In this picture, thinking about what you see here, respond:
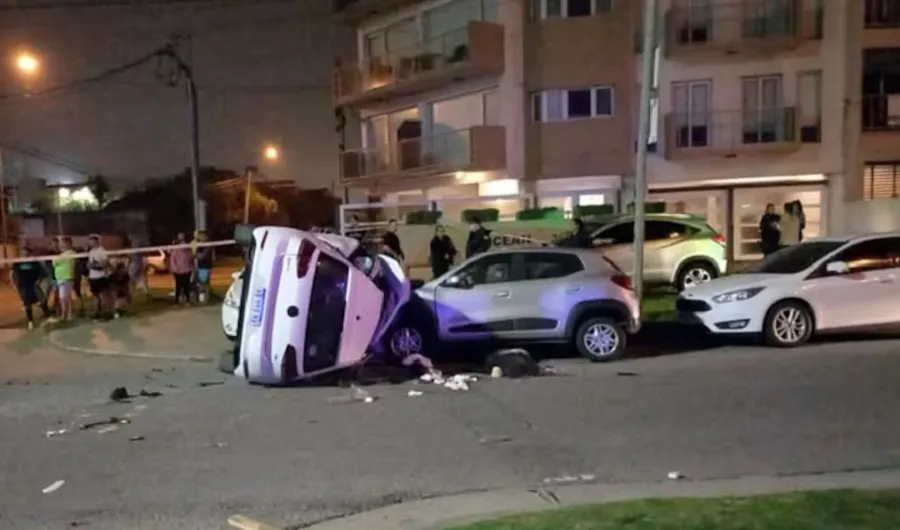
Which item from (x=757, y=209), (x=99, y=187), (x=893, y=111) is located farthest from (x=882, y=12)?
(x=99, y=187)

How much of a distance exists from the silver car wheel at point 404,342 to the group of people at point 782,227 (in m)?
10.6

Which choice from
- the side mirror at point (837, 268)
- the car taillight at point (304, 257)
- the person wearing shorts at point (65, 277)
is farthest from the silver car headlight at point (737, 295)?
the person wearing shorts at point (65, 277)

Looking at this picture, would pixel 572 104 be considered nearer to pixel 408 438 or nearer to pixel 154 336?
pixel 154 336

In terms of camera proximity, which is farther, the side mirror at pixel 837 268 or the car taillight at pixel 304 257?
the side mirror at pixel 837 268

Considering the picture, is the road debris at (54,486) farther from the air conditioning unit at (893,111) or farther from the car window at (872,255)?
the air conditioning unit at (893,111)

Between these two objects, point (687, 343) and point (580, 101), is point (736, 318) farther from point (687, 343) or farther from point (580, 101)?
point (580, 101)

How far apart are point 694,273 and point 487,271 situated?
23.1ft

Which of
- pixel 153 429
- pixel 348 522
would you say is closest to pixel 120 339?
pixel 153 429

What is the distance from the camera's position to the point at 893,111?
27.4 meters

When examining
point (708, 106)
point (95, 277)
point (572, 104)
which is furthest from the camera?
point (572, 104)

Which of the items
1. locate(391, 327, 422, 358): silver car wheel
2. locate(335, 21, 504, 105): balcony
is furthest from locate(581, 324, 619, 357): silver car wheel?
locate(335, 21, 504, 105): balcony

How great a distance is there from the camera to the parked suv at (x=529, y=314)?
42.3 feet

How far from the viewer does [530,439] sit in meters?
8.41

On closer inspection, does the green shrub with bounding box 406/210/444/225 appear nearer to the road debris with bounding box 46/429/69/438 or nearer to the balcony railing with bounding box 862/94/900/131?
the balcony railing with bounding box 862/94/900/131
